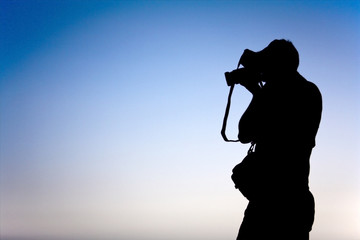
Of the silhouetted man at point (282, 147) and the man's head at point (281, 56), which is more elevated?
the man's head at point (281, 56)

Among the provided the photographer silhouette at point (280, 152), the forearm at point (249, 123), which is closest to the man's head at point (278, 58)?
the photographer silhouette at point (280, 152)

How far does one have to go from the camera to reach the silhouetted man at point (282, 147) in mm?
3078

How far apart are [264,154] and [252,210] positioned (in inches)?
19.0

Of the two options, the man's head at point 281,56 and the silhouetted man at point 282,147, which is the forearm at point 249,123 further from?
the man's head at point 281,56

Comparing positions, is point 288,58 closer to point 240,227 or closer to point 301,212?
point 301,212

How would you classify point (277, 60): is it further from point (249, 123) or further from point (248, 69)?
point (249, 123)

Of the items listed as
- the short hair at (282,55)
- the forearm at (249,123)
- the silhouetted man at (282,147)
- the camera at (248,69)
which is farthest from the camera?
the camera at (248,69)

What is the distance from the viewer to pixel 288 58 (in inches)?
131

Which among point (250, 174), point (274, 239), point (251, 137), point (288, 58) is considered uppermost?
point (288, 58)

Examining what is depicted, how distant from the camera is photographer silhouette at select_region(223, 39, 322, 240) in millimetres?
3080

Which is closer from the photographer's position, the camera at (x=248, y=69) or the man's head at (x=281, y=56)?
the man's head at (x=281, y=56)

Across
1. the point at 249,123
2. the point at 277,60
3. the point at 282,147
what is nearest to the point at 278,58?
the point at 277,60

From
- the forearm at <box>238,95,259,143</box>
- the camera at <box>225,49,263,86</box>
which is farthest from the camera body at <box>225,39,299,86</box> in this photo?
the forearm at <box>238,95,259,143</box>

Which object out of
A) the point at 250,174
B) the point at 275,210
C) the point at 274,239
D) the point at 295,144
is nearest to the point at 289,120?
the point at 295,144
